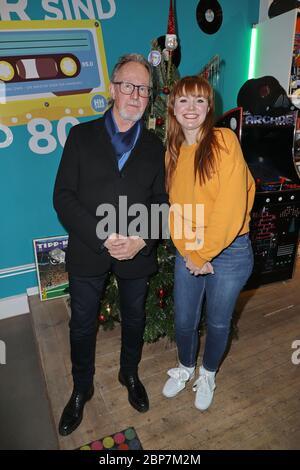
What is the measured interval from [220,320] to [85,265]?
0.66m

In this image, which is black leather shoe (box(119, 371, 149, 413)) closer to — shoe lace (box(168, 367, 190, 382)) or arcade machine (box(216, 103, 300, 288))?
shoe lace (box(168, 367, 190, 382))

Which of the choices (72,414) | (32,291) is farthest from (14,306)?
(72,414)

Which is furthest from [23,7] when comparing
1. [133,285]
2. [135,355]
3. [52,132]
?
[135,355]

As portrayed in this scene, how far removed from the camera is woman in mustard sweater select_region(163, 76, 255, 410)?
1186 mm

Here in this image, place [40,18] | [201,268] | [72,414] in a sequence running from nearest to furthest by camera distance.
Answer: [201,268] → [72,414] → [40,18]

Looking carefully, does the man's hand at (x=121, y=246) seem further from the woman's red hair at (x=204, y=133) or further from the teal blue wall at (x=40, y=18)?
the teal blue wall at (x=40, y=18)

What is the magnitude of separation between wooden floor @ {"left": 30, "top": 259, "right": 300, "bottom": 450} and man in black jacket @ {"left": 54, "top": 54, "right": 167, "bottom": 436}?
0.79 feet

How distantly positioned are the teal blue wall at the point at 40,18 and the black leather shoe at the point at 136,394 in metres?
1.34

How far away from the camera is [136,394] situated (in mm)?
1594

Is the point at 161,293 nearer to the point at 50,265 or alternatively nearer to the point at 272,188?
the point at 50,265

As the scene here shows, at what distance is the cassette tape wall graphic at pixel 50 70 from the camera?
80.1 inches

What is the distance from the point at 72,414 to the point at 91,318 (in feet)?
1.65

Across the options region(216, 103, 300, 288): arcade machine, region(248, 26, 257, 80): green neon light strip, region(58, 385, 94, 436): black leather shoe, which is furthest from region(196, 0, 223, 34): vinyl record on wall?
region(58, 385, 94, 436): black leather shoe
